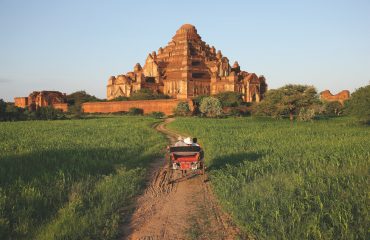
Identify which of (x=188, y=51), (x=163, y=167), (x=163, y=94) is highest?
(x=188, y=51)

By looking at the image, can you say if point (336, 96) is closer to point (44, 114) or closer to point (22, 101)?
point (44, 114)

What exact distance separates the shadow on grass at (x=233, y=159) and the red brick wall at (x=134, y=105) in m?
47.8

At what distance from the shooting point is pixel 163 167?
12.8 meters

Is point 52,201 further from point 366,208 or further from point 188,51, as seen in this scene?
point 188,51

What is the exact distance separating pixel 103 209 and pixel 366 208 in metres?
4.93

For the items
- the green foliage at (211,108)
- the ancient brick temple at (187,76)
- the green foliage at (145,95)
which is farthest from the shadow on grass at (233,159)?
the ancient brick temple at (187,76)

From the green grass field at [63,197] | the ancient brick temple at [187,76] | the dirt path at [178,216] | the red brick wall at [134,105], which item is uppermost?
the ancient brick temple at [187,76]

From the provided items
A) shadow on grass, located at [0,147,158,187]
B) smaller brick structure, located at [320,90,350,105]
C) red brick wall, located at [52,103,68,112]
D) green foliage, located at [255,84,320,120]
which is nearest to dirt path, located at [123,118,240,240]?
shadow on grass, located at [0,147,158,187]

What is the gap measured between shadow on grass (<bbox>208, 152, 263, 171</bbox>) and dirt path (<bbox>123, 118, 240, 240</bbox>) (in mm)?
2408

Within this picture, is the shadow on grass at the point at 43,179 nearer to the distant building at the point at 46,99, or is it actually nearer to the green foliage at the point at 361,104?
the green foliage at the point at 361,104

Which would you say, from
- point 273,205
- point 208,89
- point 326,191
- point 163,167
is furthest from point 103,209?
point 208,89

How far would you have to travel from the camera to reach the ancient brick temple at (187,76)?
79.0 metres

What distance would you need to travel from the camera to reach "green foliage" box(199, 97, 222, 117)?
5581 centimetres

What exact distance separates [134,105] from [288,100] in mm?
34553
